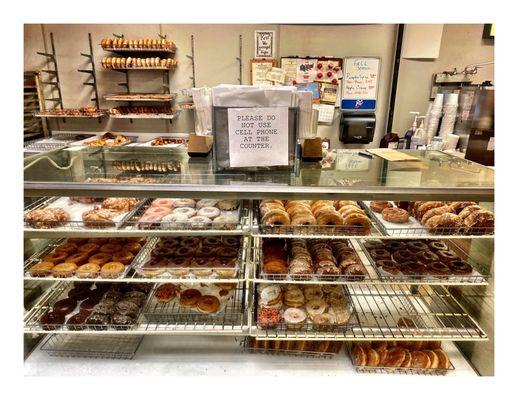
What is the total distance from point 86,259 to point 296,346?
1579 millimetres

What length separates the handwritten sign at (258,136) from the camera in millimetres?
1879

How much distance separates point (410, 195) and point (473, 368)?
55.1 inches

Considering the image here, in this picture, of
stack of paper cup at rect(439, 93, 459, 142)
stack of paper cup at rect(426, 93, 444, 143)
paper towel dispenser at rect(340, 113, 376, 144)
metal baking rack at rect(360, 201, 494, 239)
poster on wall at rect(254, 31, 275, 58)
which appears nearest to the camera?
metal baking rack at rect(360, 201, 494, 239)

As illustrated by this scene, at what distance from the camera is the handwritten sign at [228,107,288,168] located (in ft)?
6.16

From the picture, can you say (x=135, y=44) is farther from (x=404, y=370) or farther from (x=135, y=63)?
(x=404, y=370)

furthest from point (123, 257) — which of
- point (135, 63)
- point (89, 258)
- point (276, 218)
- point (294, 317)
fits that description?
point (135, 63)

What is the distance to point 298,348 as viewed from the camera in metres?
2.34

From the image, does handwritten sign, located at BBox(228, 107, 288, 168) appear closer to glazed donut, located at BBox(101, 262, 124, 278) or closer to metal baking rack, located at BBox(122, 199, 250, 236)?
metal baking rack, located at BBox(122, 199, 250, 236)

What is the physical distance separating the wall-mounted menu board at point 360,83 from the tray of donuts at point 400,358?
4.37 meters

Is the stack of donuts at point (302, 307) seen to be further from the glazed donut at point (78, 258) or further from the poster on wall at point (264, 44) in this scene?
the poster on wall at point (264, 44)

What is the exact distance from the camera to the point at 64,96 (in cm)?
602

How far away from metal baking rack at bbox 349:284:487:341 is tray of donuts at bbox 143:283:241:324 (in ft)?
3.11

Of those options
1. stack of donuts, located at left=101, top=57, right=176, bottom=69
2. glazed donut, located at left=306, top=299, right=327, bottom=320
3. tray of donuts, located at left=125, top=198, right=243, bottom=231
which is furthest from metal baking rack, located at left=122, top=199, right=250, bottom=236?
stack of donuts, located at left=101, top=57, right=176, bottom=69
